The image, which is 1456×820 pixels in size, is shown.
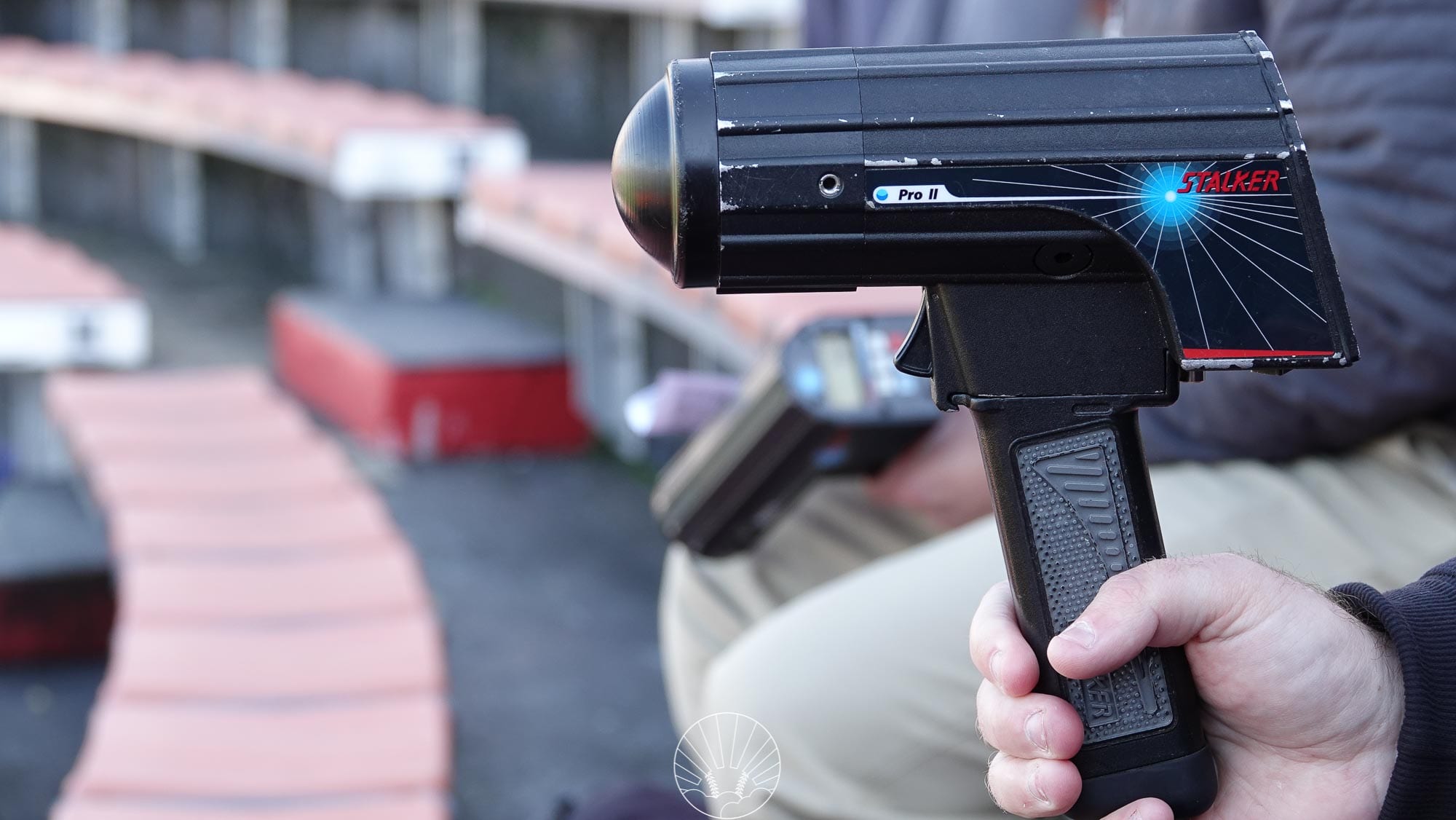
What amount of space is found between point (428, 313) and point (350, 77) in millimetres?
2379

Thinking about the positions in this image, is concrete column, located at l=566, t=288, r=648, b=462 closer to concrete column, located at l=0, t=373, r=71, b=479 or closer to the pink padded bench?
the pink padded bench

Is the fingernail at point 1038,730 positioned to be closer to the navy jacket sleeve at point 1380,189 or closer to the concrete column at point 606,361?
the navy jacket sleeve at point 1380,189

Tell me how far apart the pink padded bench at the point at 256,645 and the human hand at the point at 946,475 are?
65 cm

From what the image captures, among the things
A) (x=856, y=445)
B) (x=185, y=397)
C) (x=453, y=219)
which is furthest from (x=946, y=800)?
(x=453, y=219)

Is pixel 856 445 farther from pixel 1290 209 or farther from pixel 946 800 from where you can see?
pixel 1290 209

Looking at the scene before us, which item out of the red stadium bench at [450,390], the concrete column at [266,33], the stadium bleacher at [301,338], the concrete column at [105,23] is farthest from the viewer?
the concrete column at [105,23]

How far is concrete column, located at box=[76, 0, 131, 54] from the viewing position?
7.03 m

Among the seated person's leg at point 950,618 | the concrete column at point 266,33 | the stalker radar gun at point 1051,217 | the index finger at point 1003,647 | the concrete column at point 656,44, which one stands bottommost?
the seated person's leg at point 950,618

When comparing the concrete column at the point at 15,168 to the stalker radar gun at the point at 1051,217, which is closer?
the stalker radar gun at the point at 1051,217

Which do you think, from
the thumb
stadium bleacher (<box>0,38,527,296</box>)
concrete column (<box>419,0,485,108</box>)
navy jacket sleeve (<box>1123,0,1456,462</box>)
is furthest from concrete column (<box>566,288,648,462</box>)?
the thumb

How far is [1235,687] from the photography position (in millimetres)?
583

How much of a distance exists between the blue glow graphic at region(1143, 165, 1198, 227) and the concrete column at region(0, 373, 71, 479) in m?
4.30

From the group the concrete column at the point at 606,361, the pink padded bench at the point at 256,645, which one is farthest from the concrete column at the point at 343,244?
the pink padded bench at the point at 256,645

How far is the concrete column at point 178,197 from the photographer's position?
→ 22.6ft
